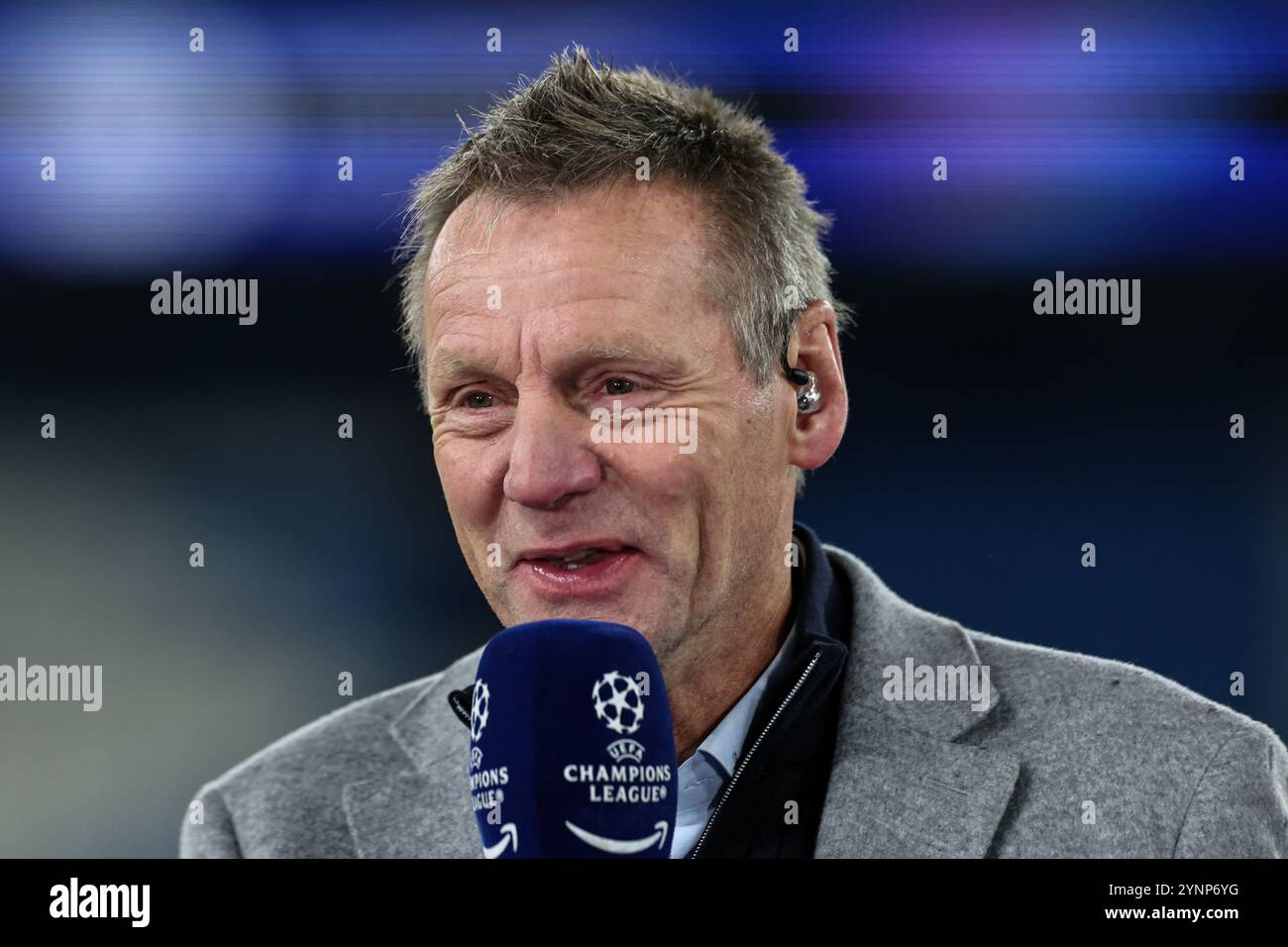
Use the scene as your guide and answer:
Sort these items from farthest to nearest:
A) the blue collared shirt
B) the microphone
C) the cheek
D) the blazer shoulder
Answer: the blazer shoulder < the blue collared shirt < the cheek < the microphone

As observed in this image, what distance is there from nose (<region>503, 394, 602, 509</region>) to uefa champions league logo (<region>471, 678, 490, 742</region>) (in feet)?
1.57

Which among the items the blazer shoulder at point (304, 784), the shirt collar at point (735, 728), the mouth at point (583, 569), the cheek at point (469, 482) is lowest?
the blazer shoulder at point (304, 784)

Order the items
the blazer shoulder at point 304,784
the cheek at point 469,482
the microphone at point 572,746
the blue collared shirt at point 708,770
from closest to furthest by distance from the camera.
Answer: the microphone at point 572,746 → the cheek at point 469,482 → the blue collared shirt at point 708,770 → the blazer shoulder at point 304,784

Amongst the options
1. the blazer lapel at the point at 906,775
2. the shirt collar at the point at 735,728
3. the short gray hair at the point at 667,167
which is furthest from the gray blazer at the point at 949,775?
the short gray hair at the point at 667,167

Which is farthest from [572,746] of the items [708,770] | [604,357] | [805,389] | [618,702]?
[805,389]

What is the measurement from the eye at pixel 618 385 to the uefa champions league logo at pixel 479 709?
619 millimetres

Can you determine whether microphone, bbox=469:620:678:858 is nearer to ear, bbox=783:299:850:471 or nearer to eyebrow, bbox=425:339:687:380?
eyebrow, bbox=425:339:687:380

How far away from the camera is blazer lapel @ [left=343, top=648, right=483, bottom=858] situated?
214cm

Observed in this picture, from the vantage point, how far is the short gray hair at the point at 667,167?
6.74ft

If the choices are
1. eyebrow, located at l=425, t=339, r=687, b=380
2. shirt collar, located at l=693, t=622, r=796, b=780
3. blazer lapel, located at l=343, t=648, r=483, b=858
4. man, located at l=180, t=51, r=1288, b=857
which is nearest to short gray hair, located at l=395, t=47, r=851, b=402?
man, located at l=180, t=51, r=1288, b=857

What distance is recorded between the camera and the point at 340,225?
98.9 inches

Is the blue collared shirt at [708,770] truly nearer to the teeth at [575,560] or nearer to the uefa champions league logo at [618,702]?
the teeth at [575,560]
